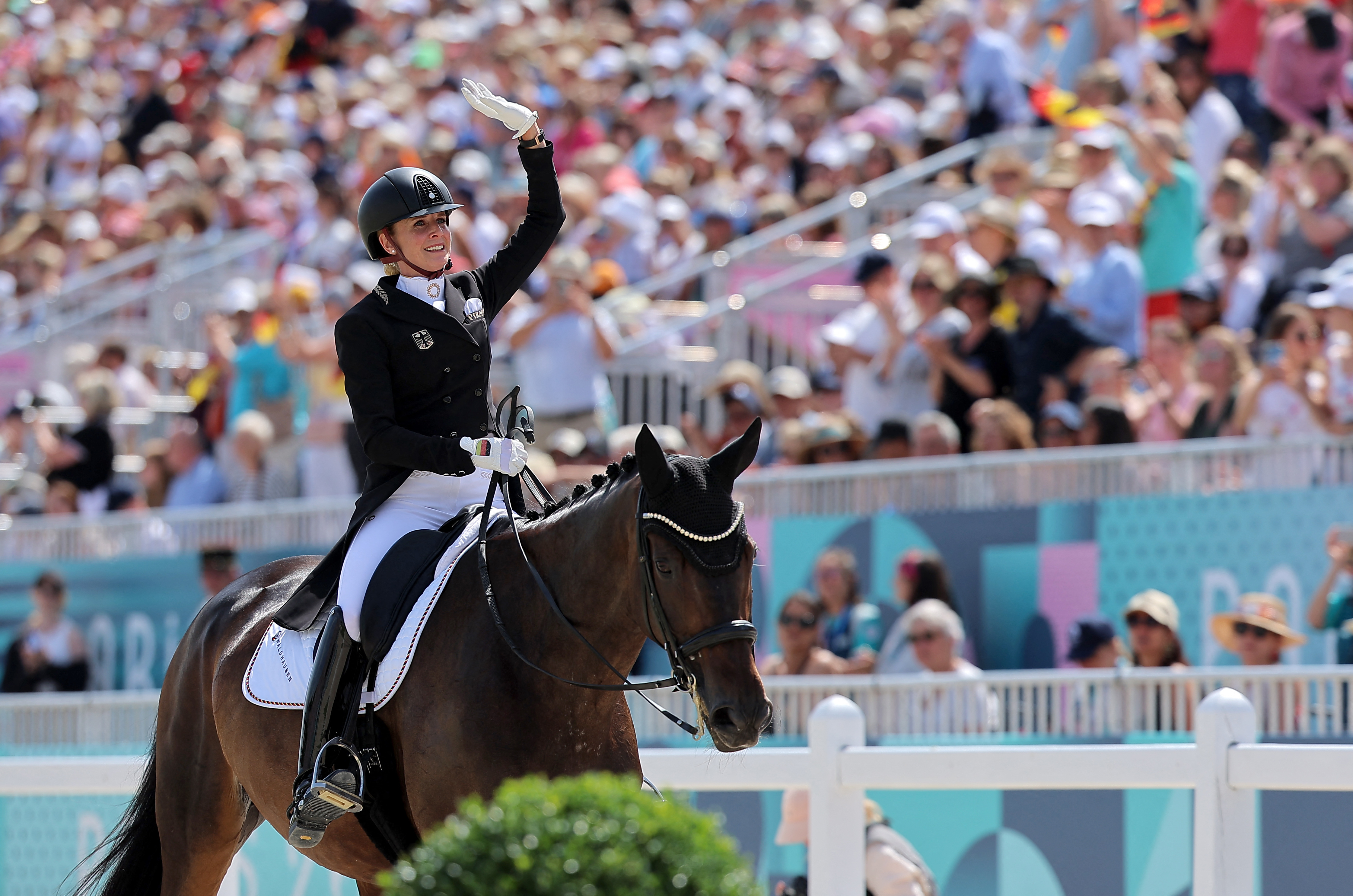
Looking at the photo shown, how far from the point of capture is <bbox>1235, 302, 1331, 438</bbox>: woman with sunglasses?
898 cm

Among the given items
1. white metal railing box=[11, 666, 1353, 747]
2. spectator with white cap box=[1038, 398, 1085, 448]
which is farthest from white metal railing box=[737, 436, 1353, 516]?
white metal railing box=[11, 666, 1353, 747]

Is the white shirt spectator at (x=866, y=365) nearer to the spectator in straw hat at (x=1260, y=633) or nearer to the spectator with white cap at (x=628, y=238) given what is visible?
the spectator with white cap at (x=628, y=238)

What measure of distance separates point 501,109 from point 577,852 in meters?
3.24

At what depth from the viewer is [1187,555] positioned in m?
8.73

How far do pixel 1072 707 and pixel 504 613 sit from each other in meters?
2.90

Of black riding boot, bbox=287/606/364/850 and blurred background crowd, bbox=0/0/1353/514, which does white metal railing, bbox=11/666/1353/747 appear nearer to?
black riding boot, bbox=287/606/364/850

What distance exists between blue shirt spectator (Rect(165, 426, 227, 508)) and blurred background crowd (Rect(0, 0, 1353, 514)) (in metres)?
0.03

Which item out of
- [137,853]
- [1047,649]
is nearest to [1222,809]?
[137,853]

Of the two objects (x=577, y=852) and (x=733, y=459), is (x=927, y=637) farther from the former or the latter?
(x=577, y=852)

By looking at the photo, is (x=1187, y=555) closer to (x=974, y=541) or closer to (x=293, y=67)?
(x=974, y=541)

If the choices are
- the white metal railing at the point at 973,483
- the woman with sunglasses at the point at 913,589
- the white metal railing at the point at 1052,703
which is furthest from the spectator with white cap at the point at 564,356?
the white metal railing at the point at 1052,703

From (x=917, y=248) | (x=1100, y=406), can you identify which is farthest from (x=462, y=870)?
(x=917, y=248)

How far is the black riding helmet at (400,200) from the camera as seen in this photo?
19.2ft

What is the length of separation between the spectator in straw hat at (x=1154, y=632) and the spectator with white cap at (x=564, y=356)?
471 cm
